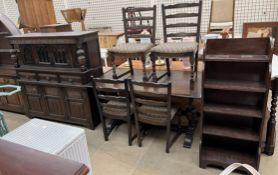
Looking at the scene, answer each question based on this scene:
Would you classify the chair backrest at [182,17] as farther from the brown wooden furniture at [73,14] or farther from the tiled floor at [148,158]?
the brown wooden furniture at [73,14]

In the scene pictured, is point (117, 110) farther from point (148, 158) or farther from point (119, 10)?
point (119, 10)

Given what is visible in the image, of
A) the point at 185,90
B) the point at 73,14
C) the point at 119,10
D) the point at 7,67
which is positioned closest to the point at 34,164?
the point at 185,90

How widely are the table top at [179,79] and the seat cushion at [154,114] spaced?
0.21 metres

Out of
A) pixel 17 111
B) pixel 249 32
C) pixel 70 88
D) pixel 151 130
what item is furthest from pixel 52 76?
pixel 249 32

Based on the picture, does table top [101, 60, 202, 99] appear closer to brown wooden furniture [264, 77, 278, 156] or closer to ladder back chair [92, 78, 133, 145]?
ladder back chair [92, 78, 133, 145]

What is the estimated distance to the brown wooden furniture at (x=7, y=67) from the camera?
341cm

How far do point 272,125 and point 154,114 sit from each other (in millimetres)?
1158

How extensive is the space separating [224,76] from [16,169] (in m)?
1.77

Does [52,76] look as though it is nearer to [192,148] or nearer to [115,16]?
[192,148]

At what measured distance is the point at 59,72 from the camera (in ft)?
9.75

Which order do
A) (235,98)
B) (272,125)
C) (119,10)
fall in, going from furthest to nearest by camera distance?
(119,10) < (272,125) < (235,98)

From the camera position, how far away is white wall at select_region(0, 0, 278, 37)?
4.36 meters

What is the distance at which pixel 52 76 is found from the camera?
3061 mm

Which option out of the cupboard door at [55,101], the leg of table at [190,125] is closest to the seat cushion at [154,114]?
the leg of table at [190,125]
